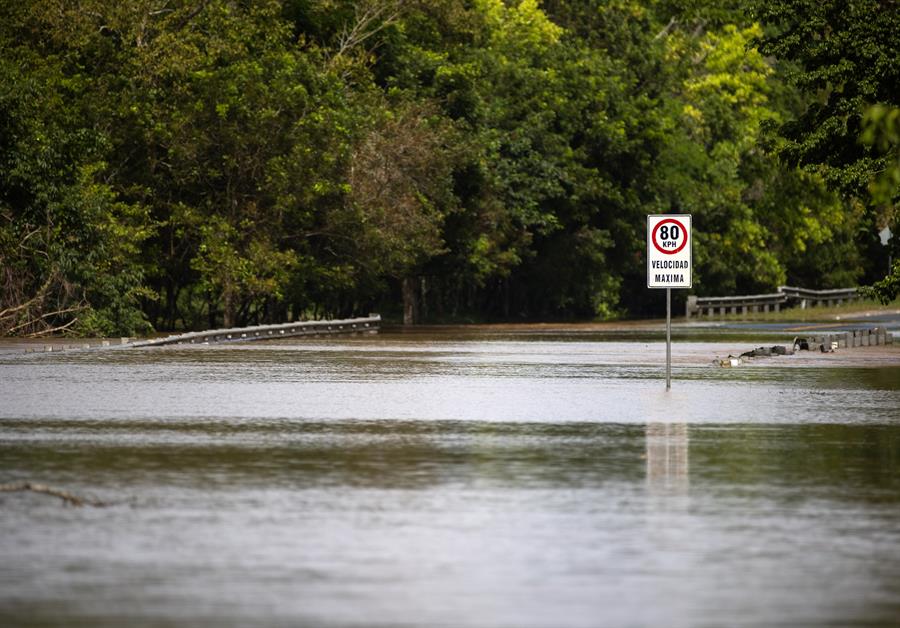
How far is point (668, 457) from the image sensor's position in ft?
62.4

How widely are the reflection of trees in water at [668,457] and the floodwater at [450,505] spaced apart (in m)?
0.05

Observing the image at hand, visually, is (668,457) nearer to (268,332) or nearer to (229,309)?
(268,332)

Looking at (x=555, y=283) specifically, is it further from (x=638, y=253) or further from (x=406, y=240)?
(x=406, y=240)

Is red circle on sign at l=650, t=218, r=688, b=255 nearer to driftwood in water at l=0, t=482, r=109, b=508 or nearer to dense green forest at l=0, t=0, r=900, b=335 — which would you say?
dense green forest at l=0, t=0, r=900, b=335

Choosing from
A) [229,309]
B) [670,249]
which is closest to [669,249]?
[670,249]

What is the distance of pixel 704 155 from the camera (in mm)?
94562

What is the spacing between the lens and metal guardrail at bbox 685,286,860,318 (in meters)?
83.8

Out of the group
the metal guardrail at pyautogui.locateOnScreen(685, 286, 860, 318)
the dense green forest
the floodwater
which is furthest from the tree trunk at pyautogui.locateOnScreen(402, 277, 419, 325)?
the floodwater

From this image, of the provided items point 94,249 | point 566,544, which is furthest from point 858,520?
point 94,249

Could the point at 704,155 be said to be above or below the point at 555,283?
above

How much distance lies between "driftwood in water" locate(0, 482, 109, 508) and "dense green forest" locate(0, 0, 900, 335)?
2104 centimetres

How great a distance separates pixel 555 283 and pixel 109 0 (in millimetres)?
30377

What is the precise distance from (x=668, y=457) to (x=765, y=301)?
7222 cm

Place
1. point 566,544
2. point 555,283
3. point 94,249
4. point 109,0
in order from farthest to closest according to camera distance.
Result: point 555,283 → point 109,0 → point 94,249 → point 566,544
